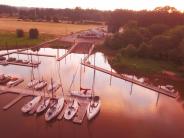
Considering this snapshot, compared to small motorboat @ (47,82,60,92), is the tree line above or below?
above

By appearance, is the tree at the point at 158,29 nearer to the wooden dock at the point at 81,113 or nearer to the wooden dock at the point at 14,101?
the wooden dock at the point at 81,113

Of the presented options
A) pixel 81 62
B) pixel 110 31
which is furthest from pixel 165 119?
pixel 110 31

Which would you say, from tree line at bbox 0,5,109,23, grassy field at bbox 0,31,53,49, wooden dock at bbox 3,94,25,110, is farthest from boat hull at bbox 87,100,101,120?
tree line at bbox 0,5,109,23

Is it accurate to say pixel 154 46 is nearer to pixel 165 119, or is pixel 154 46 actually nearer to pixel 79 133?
pixel 165 119

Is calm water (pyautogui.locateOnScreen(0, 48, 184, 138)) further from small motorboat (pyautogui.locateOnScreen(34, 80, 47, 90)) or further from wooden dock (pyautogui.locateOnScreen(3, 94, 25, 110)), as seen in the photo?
small motorboat (pyautogui.locateOnScreen(34, 80, 47, 90))

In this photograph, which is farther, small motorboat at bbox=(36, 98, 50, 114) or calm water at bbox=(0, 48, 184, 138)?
small motorboat at bbox=(36, 98, 50, 114)

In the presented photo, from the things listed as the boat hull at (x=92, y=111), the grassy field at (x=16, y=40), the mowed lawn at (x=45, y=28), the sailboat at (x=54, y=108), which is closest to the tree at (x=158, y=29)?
the grassy field at (x=16, y=40)
